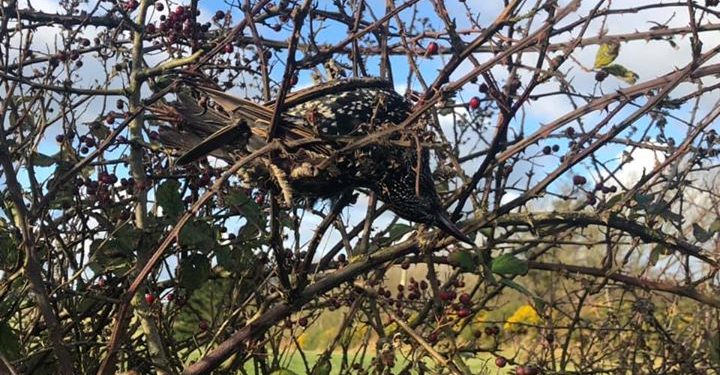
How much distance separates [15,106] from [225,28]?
0.73 m

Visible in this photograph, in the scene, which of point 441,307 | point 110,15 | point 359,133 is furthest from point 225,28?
point 441,307

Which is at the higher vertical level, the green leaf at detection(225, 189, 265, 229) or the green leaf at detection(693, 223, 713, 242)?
the green leaf at detection(693, 223, 713, 242)

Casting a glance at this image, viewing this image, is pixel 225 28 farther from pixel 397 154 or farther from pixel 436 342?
pixel 436 342

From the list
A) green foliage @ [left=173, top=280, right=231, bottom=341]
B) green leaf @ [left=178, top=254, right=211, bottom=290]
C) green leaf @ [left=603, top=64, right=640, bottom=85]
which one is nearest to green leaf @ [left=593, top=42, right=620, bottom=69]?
green leaf @ [left=603, top=64, right=640, bottom=85]

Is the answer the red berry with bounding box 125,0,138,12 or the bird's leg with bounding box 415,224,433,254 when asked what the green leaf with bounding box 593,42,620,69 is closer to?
the bird's leg with bounding box 415,224,433,254

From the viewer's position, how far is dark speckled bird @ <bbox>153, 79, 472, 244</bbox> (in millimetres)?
1833

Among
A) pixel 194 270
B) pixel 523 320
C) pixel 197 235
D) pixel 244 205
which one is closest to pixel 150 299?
pixel 194 270

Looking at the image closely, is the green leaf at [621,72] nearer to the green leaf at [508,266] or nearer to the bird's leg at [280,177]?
the green leaf at [508,266]

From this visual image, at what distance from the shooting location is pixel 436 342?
7.86 ft

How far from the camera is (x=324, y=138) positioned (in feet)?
5.71

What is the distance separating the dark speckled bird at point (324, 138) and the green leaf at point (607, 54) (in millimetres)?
485

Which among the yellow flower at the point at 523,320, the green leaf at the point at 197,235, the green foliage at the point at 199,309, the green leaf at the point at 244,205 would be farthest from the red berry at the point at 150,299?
the yellow flower at the point at 523,320

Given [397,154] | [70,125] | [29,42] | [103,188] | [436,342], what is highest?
[29,42]

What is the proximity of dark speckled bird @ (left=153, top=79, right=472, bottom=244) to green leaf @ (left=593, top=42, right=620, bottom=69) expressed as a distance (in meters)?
0.48
